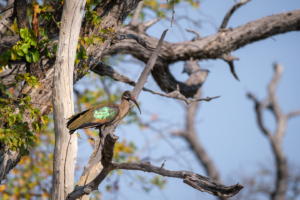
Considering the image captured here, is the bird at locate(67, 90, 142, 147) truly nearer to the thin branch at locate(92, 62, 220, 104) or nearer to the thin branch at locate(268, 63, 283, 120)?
the thin branch at locate(92, 62, 220, 104)

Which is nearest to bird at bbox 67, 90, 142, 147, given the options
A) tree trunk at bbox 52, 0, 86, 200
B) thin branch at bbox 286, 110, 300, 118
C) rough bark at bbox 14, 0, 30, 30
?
tree trunk at bbox 52, 0, 86, 200

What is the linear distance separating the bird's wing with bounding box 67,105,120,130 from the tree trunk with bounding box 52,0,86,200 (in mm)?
262

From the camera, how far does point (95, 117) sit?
365 centimetres

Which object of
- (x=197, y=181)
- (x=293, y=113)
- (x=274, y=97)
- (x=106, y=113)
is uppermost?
(x=274, y=97)

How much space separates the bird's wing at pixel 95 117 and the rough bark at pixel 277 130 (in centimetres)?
1132

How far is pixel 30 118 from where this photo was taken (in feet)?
13.8

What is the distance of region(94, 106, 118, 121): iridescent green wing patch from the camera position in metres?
3.69

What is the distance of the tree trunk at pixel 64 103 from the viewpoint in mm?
3686

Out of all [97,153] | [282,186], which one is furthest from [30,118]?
[282,186]

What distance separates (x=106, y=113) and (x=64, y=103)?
0.48 meters

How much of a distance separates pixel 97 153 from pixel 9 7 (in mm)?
2527

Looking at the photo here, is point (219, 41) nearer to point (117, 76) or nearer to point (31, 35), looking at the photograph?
point (117, 76)

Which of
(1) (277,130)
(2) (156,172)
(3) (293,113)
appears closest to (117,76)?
(2) (156,172)

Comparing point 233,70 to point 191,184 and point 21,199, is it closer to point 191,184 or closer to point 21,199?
point 191,184
